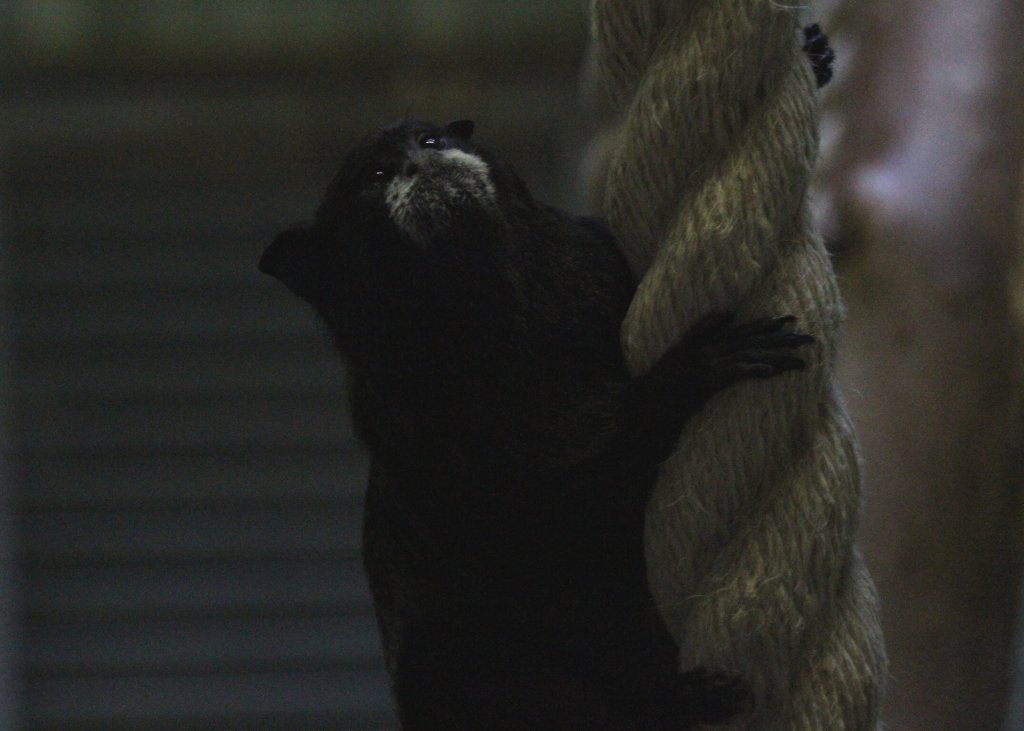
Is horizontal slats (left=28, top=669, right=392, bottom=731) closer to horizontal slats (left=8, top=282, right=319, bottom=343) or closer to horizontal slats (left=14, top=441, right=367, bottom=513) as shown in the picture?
horizontal slats (left=14, top=441, right=367, bottom=513)

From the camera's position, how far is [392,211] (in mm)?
1564

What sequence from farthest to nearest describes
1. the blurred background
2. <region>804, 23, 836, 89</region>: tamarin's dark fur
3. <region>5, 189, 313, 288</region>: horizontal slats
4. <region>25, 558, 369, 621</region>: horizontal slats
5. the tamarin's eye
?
<region>5, 189, 313, 288</region>: horizontal slats → <region>25, 558, 369, 621</region>: horizontal slats → the blurred background → the tamarin's eye → <region>804, 23, 836, 89</region>: tamarin's dark fur

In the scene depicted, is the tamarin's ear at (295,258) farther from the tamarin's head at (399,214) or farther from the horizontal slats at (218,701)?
the horizontal slats at (218,701)

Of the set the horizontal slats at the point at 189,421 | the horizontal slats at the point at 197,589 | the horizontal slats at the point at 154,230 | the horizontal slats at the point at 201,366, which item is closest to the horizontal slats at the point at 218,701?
the horizontal slats at the point at 197,589

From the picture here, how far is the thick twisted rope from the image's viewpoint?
113 centimetres

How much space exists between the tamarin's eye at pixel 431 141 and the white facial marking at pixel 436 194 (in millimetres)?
56

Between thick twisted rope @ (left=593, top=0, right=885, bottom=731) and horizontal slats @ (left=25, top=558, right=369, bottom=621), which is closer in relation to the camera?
thick twisted rope @ (left=593, top=0, right=885, bottom=731)

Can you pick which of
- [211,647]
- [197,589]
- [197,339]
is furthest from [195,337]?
[211,647]

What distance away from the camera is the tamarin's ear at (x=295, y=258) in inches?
65.9

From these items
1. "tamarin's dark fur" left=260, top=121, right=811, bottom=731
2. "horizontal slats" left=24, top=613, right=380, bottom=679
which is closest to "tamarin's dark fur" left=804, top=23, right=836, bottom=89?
"tamarin's dark fur" left=260, top=121, right=811, bottom=731

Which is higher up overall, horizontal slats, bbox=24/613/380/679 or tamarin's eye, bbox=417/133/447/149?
tamarin's eye, bbox=417/133/447/149

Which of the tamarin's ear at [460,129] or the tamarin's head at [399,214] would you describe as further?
the tamarin's ear at [460,129]

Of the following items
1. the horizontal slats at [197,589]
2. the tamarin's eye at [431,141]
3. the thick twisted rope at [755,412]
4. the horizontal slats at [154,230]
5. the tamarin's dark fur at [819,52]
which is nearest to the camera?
the thick twisted rope at [755,412]

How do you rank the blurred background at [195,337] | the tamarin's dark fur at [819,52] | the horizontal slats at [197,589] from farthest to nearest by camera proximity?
the horizontal slats at [197,589] → the blurred background at [195,337] → the tamarin's dark fur at [819,52]
